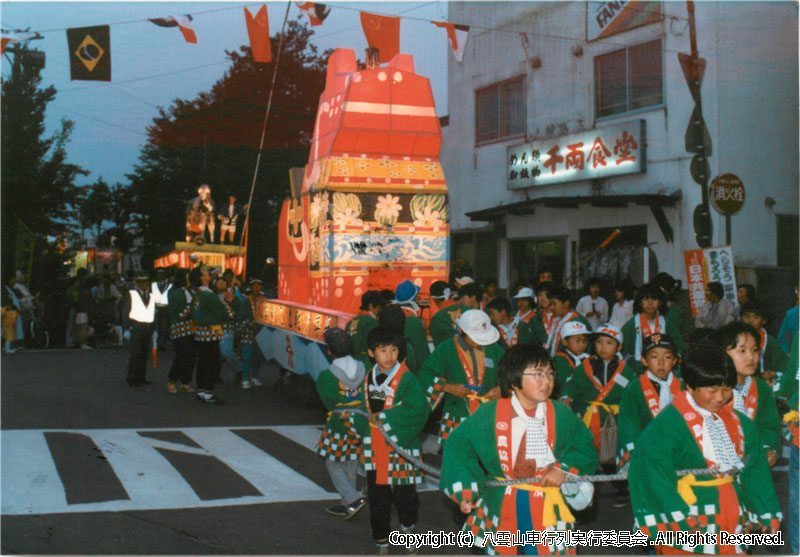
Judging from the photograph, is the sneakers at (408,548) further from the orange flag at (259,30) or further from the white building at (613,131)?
the white building at (613,131)

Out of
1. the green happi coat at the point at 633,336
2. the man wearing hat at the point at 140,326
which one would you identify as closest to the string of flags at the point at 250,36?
the man wearing hat at the point at 140,326

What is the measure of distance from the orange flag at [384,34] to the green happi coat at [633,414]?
24.1 ft

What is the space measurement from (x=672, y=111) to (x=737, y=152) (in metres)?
1.37

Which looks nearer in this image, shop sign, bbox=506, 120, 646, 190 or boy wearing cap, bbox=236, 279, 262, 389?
boy wearing cap, bbox=236, 279, 262, 389

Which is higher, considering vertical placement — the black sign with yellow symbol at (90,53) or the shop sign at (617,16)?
the shop sign at (617,16)

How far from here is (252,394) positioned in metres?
11.4

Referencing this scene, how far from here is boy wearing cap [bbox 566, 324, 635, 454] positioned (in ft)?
18.9

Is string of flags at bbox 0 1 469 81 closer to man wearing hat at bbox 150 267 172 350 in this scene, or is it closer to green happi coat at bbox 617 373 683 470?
man wearing hat at bbox 150 267 172 350

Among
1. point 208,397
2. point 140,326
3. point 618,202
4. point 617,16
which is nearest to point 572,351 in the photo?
point 208,397

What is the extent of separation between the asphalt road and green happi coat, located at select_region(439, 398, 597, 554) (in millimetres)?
1229

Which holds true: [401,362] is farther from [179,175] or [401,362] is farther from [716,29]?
[179,175]

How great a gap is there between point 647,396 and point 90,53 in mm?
8823

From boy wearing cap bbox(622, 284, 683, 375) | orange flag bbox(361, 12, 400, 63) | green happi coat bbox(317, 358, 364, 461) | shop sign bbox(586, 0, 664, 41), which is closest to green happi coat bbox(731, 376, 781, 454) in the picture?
green happi coat bbox(317, 358, 364, 461)

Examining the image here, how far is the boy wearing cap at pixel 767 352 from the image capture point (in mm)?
6824
